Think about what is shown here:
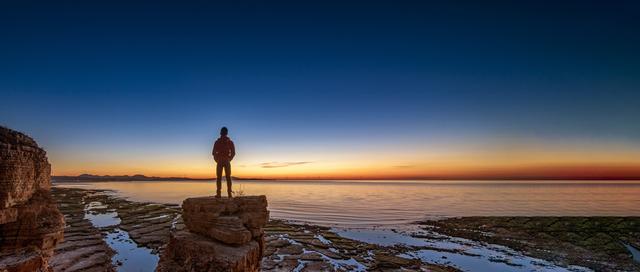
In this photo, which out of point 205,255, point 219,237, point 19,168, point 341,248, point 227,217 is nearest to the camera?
point 19,168

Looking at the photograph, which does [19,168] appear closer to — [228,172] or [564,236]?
[228,172]

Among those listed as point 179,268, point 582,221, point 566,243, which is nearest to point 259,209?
point 179,268

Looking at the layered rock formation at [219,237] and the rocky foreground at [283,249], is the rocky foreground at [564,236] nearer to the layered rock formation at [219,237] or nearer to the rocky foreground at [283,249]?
the rocky foreground at [283,249]

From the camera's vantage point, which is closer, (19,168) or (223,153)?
(19,168)

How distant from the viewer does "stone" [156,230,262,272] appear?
11195mm

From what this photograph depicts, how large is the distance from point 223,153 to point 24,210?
7.18 metres

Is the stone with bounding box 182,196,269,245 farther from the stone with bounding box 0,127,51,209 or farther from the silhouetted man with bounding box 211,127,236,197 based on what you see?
the stone with bounding box 0,127,51,209

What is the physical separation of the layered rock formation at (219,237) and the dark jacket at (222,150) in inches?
76.8

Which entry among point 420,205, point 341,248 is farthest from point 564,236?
point 420,205

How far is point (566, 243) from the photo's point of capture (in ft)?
88.1

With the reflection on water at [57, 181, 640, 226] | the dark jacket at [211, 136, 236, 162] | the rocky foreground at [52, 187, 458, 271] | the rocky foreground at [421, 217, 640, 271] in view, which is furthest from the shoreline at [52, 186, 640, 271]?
the dark jacket at [211, 136, 236, 162]

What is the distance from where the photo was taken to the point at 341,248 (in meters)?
25.1

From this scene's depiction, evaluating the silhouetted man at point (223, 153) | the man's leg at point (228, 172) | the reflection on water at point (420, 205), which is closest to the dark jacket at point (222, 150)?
the silhouetted man at point (223, 153)

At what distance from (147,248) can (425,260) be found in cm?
2144
